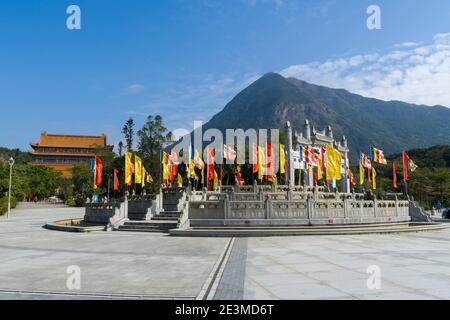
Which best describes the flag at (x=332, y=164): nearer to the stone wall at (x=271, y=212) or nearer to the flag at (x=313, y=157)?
the stone wall at (x=271, y=212)

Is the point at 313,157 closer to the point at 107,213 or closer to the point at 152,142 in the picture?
the point at 107,213

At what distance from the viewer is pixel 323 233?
17953 millimetres

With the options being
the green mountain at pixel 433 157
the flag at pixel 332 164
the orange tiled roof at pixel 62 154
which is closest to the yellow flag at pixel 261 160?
the flag at pixel 332 164

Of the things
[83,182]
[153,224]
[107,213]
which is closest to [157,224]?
[153,224]

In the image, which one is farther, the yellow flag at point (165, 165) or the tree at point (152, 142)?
the tree at point (152, 142)

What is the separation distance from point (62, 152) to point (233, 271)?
97372 mm

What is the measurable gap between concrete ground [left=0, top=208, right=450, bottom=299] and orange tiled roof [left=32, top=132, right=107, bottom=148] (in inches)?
3428

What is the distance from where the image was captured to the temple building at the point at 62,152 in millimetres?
91438

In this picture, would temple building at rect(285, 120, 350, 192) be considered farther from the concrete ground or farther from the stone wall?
the concrete ground

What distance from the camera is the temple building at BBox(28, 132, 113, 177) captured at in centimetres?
9144

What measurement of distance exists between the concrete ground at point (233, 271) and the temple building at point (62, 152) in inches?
3337

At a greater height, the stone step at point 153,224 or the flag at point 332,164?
the flag at point 332,164
